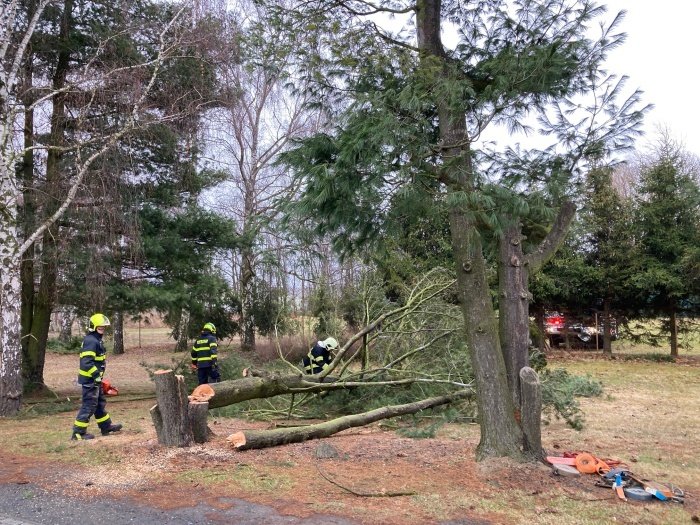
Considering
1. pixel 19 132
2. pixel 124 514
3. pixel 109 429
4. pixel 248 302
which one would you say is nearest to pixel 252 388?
pixel 109 429

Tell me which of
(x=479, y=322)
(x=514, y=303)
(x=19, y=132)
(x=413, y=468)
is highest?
(x=19, y=132)

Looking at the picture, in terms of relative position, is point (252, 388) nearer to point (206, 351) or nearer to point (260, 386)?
point (260, 386)

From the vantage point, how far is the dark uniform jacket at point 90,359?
777 centimetres

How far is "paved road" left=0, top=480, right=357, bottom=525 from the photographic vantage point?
15.0ft

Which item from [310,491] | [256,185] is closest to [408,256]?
[256,185]

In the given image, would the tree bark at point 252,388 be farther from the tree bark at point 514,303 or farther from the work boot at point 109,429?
the tree bark at point 514,303

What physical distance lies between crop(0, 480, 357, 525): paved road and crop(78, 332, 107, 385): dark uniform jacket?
2.59 m

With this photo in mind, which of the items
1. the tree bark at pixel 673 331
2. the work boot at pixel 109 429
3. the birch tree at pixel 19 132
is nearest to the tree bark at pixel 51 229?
the birch tree at pixel 19 132

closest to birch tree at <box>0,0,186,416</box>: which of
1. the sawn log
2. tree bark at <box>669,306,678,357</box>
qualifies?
the sawn log

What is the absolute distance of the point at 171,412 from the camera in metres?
6.78

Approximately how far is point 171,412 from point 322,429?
1964 millimetres

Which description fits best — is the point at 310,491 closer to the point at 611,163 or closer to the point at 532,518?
the point at 532,518

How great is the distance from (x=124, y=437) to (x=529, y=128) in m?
6.43

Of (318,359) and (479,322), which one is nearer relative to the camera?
(479,322)
